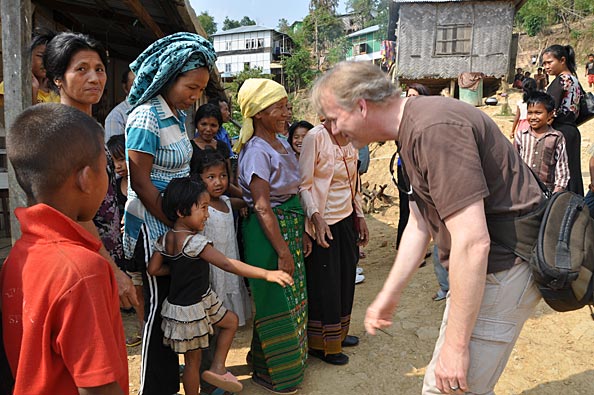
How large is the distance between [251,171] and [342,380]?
1.53 meters

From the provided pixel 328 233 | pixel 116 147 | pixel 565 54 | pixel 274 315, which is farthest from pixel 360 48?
pixel 274 315

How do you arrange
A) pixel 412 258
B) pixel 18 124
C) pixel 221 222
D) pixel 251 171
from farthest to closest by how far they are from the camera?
pixel 221 222
pixel 251 171
pixel 412 258
pixel 18 124

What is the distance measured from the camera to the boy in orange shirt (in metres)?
1.16

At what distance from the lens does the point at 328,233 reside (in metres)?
3.07

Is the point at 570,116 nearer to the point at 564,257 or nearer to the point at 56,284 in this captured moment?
the point at 564,257

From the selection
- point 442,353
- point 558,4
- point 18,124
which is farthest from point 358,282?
point 558,4

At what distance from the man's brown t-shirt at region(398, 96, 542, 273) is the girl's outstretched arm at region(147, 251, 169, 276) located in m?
1.37

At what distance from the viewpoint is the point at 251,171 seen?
2.76m

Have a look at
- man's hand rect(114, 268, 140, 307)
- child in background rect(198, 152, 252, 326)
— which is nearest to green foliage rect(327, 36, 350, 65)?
child in background rect(198, 152, 252, 326)

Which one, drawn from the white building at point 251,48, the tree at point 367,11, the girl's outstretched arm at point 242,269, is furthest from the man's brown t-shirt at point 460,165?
the tree at point 367,11

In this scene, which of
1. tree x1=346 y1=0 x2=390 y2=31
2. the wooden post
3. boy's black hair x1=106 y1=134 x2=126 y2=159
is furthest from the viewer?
tree x1=346 y1=0 x2=390 y2=31

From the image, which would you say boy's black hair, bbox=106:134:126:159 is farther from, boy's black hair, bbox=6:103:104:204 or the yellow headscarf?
boy's black hair, bbox=6:103:104:204

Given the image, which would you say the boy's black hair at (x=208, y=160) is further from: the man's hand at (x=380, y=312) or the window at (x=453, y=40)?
the window at (x=453, y=40)

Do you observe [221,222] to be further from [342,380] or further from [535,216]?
[535,216]
